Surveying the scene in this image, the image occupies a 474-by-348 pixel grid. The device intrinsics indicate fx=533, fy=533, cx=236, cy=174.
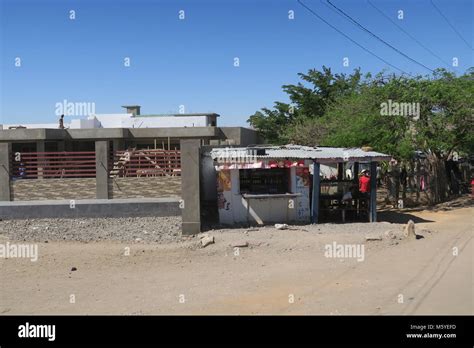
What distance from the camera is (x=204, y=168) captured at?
17578mm

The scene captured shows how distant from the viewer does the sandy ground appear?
7.91 metres

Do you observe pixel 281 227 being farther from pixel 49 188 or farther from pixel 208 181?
pixel 49 188

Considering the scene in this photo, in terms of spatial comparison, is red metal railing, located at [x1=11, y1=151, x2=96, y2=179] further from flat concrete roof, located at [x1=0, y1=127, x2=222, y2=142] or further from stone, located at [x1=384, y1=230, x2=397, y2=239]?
flat concrete roof, located at [x1=0, y1=127, x2=222, y2=142]

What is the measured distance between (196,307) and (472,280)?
4.46 m

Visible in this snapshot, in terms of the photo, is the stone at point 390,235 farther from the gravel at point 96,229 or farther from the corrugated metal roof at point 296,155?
the gravel at point 96,229

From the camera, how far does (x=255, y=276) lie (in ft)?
33.7

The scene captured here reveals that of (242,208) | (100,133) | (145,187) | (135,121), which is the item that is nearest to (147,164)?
(145,187)

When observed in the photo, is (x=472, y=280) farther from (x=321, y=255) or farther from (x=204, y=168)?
(x=204, y=168)

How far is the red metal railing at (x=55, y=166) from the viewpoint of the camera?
17.0 metres

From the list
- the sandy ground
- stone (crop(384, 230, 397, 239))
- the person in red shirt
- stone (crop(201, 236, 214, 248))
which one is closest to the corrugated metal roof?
the person in red shirt

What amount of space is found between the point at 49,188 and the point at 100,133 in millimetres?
14398

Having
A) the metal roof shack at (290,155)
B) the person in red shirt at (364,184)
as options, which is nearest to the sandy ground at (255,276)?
the person in red shirt at (364,184)
